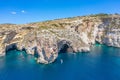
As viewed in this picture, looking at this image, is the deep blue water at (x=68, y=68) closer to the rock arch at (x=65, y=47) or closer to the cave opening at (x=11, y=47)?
the rock arch at (x=65, y=47)

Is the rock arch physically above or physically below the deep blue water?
above

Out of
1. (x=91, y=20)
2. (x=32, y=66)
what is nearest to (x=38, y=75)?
(x=32, y=66)

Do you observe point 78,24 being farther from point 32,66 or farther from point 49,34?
point 32,66

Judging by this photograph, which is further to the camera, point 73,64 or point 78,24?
point 78,24

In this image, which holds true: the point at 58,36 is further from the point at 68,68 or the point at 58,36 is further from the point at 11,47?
the point at 11,47

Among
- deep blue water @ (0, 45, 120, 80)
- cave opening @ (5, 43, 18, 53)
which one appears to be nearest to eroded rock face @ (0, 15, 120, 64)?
cave opening @ (5, 43, 18, 53)

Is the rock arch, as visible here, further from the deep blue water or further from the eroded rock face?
the deep blue water
